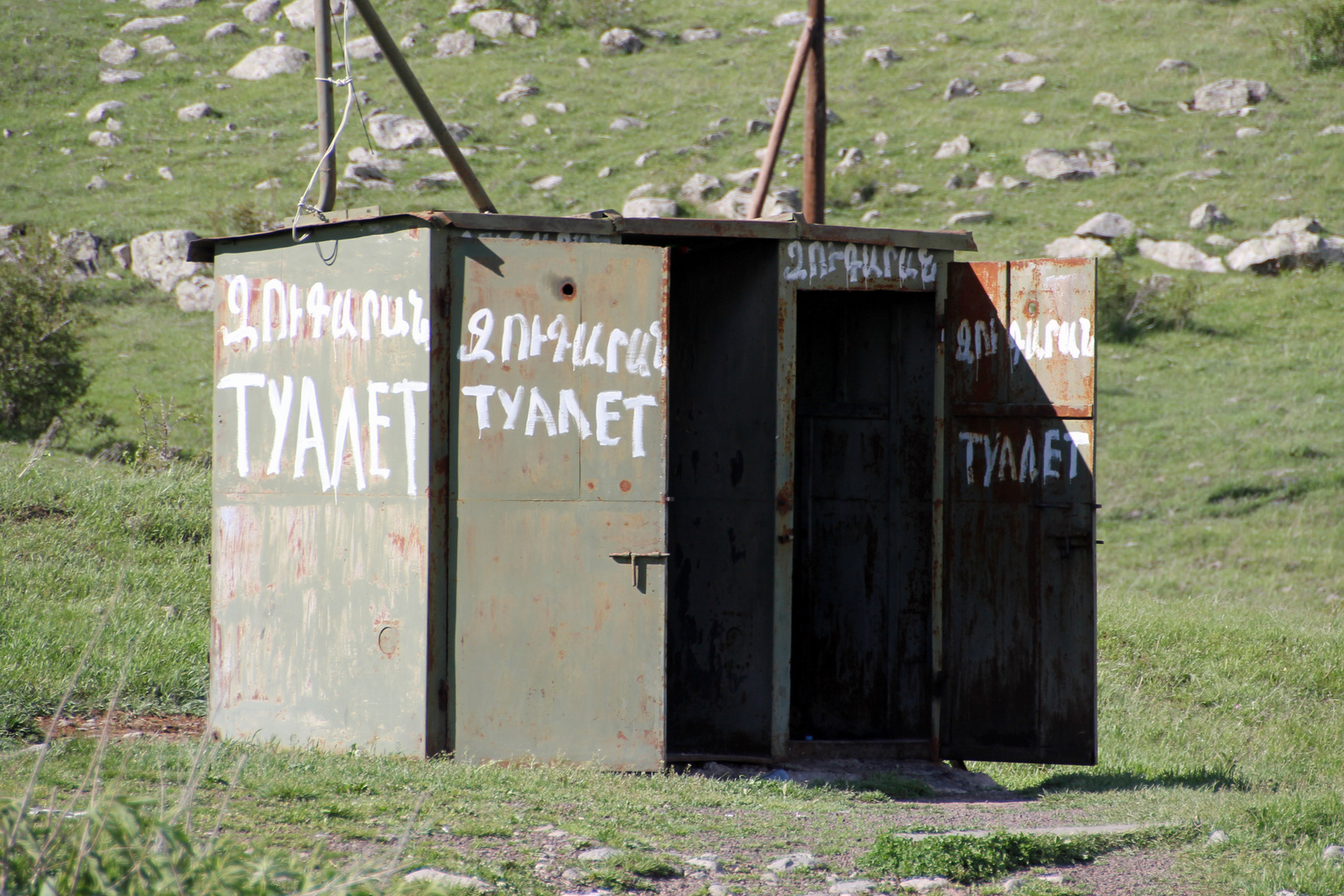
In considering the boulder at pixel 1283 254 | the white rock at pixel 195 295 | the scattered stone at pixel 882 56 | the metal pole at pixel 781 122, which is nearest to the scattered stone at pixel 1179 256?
the boulder at pixel 1283 254

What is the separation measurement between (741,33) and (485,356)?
36.1 meters

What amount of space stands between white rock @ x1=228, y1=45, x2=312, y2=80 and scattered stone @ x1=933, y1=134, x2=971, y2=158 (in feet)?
64.1

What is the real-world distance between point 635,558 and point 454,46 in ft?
116

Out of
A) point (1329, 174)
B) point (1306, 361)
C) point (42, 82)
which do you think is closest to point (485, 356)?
point (1306, 361)

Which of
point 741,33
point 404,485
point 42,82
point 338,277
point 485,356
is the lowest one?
point 404,485

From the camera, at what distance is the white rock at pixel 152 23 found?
38.4 m

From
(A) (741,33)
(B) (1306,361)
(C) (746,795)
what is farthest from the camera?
(A) (741,33)

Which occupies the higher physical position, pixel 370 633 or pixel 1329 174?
pixel 1329 174

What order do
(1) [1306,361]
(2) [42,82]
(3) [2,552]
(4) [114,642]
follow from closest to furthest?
(4) [114,642], (3) [2,552], (1) [1306,361], (2) [42,82]

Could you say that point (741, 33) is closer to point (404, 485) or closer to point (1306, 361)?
point (1306, 361)

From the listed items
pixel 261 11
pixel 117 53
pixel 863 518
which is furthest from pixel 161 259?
pixel 863 518

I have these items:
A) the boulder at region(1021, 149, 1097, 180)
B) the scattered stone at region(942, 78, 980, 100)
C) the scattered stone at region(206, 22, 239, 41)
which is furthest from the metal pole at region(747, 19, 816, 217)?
the scattered stone at region(206, 22, 239, 41)

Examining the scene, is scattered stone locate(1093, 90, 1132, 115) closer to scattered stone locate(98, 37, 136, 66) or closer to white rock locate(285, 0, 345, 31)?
white rock locate(285, 0, 345, 31)

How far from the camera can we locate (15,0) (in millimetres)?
40719
